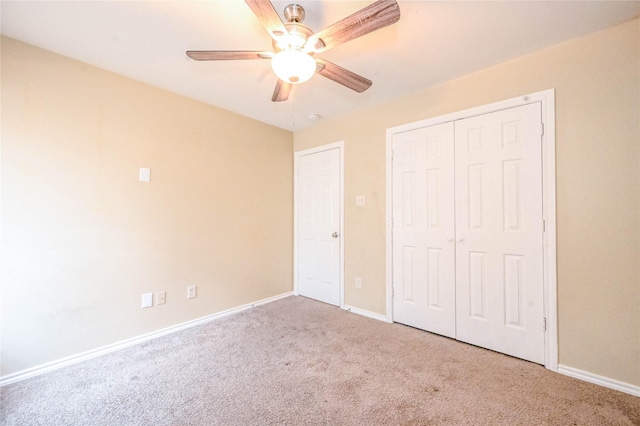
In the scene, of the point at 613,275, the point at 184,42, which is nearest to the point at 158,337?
the point at 184,42

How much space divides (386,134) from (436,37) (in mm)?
1106

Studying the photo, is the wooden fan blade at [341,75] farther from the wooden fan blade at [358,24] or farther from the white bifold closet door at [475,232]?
the white bifold closet door at [475,232]

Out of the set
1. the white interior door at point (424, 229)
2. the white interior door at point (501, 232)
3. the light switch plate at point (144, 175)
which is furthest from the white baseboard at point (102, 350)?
the white interior door at point (501, 232)

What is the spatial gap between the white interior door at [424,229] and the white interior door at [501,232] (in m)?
0.09

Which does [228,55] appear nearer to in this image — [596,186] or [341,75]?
[341,75]

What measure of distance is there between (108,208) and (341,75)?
219cm

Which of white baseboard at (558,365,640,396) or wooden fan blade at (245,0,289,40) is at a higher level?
wooden fan blade at (245,0,289,40)

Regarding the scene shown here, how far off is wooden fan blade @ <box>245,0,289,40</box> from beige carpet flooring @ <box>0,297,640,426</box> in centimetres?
211

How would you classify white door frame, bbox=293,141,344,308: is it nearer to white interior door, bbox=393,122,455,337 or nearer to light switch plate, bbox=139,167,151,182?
white interior door, bbox=393,122,455,337

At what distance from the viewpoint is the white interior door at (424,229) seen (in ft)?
8.09

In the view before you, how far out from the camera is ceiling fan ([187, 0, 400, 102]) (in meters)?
1.22

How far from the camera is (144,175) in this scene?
247 cm

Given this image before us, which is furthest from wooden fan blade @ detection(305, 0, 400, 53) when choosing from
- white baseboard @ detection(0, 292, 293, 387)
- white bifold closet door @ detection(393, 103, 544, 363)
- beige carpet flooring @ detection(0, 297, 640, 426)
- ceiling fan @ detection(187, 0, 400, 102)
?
white baseboard @ detection(0, 292, 293, 387)

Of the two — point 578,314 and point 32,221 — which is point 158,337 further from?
point 578,314
